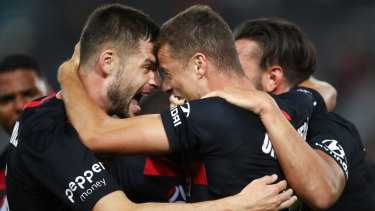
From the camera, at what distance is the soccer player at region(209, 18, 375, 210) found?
2.44 metres

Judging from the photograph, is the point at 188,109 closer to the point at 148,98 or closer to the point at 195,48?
the point at 195,48

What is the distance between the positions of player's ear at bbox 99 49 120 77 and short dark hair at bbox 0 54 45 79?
7.51ft

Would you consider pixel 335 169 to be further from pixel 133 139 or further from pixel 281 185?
pixel 133 139

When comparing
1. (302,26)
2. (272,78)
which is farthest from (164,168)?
(302,26)

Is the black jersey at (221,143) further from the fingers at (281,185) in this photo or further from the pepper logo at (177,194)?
the pepper logo at (177,194)

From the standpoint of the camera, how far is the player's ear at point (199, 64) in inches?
104

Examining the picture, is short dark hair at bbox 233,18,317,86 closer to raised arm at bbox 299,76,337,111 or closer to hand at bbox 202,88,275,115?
raised arm at bbox 299,76,337,111

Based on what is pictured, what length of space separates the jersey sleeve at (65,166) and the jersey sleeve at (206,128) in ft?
1.39

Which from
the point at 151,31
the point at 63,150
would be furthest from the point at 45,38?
the point at 63,150

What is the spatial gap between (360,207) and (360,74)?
531 cm

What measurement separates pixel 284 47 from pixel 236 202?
185 cm

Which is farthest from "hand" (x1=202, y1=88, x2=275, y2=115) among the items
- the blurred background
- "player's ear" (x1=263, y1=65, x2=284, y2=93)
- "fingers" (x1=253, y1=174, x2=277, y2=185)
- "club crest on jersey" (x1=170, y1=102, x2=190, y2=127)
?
the blurred background

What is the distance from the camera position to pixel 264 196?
2.32 m

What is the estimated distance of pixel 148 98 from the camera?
178 inches
